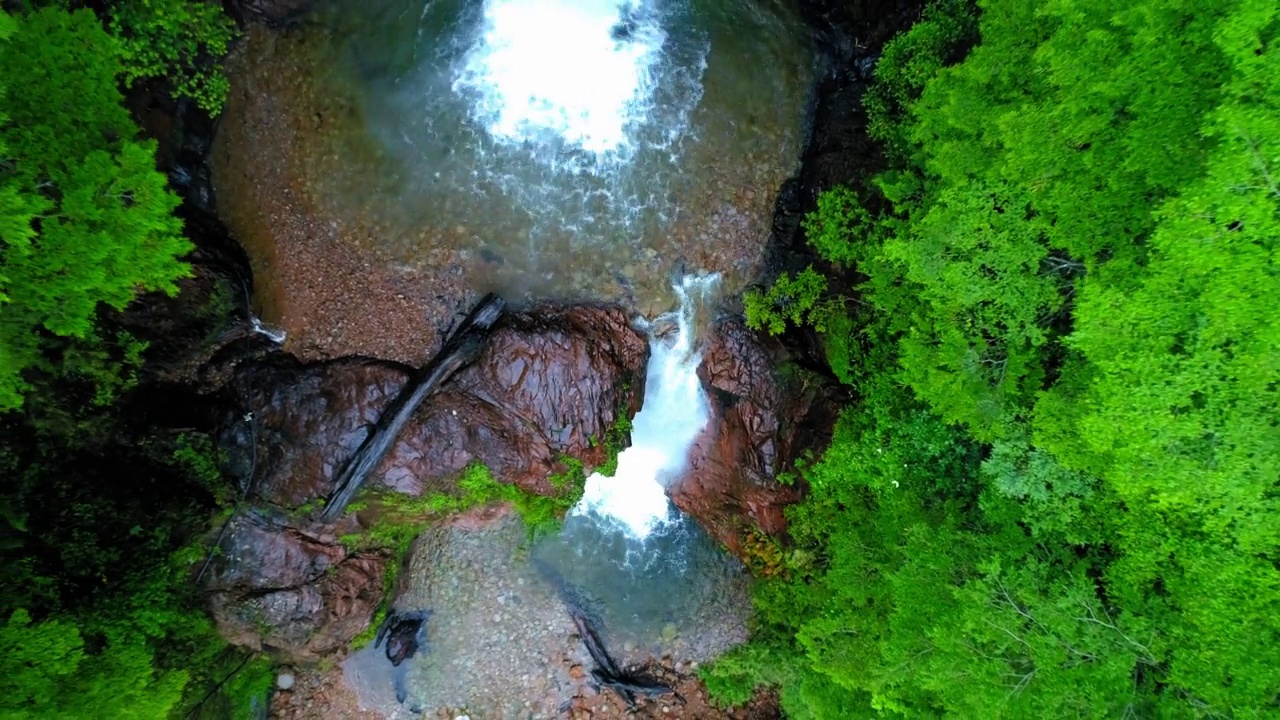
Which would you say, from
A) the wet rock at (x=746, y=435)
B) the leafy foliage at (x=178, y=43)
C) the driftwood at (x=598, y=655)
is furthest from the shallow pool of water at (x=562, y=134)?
the driftwood at (x=598, y=655)

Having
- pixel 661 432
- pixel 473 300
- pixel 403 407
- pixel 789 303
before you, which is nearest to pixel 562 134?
pixel 473 300

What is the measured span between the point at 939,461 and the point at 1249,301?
5190mm

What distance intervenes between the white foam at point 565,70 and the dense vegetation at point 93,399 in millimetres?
4859

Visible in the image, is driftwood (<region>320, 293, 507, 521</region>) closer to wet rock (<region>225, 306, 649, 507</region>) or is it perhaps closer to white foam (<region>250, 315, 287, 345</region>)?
wet rock (<region>225, 306, 649, 507</region>)

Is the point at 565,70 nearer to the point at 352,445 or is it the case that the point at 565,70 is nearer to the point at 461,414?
the point at 461,414

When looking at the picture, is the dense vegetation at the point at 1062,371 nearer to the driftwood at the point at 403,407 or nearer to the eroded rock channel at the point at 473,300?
the eroded rock channel at the point at 473,300

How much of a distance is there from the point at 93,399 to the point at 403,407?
4758 mm

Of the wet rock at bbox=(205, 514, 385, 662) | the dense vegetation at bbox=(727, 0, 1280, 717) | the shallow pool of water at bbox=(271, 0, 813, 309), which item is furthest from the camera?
the shallow pool of water at bbox=(271, 0, 813, 309)

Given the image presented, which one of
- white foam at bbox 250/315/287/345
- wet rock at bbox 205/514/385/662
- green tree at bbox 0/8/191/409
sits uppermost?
green tree at bbox 0/8/191/409

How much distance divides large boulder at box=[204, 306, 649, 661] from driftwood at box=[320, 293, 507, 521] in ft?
0.54

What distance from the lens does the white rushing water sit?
14.5m

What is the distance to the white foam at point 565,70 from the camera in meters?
13.3

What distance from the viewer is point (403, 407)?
1251 cm

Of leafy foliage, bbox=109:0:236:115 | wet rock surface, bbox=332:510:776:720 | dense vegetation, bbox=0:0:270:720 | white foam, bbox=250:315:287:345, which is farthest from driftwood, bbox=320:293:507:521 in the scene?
leafy foliage, bbox=109:0:236:115
